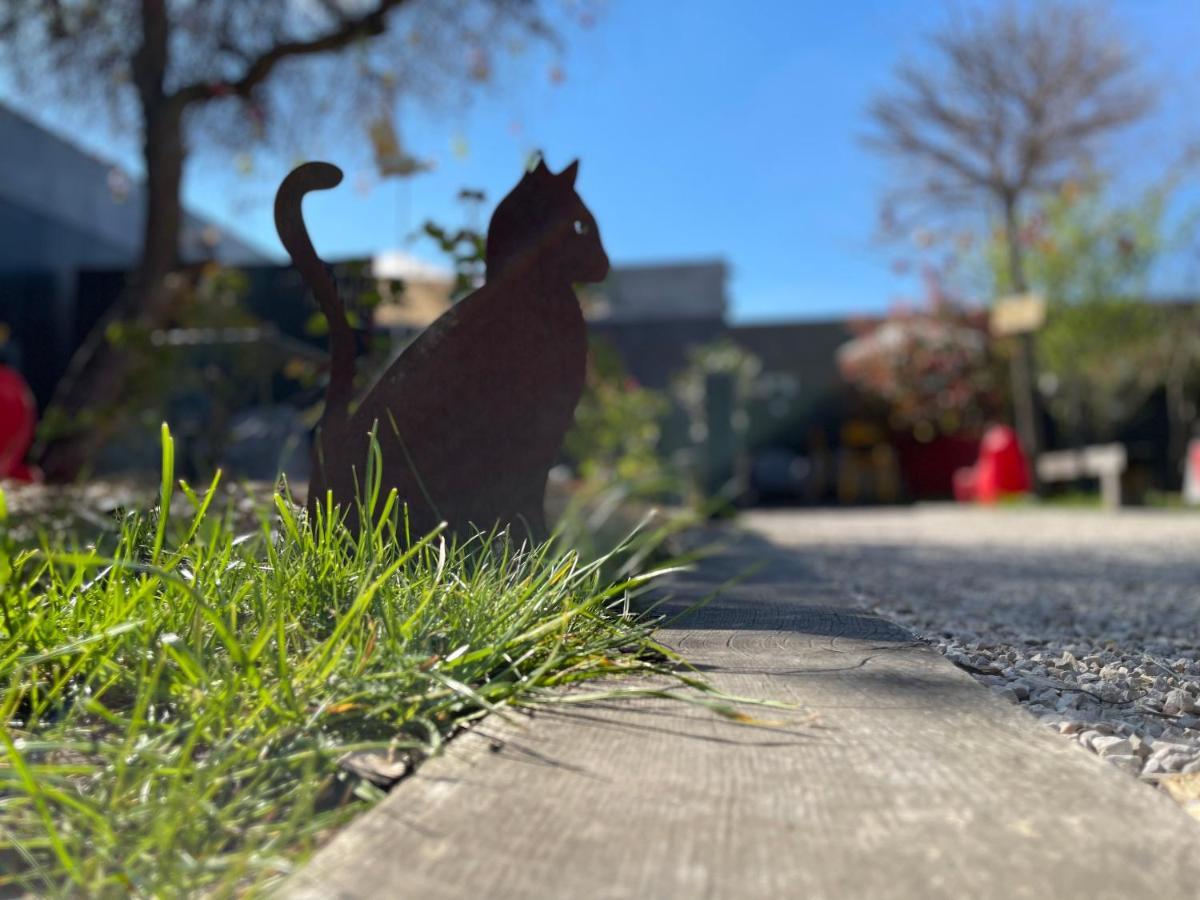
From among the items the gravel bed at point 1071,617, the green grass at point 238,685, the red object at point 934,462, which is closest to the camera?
the green grass at point 238,685

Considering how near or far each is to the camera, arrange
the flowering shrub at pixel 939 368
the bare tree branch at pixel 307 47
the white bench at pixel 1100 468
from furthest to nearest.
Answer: the flowering shrub at pixel 939 368 < the white bench at pixel 1100 468 < the bare tree branch at pixel 307 47

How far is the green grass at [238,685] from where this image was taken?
973 mm

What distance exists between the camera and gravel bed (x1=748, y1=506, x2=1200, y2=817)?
1.43 metres

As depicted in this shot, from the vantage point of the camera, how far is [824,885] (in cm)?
86

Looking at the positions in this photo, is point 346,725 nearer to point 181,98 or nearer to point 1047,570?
point 1047,570

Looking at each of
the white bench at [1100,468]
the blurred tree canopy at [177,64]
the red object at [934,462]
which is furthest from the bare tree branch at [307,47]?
the red object at [934,462]

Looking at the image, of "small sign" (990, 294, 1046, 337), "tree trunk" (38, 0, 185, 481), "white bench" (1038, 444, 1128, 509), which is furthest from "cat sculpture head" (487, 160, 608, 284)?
"small sign" (990, 294, 1046, 337)

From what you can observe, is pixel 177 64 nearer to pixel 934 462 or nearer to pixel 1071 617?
pixel 1071 617

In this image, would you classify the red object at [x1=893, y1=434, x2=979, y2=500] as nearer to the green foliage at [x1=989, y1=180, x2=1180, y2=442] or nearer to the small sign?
the green foliage at [x1=989, y1=180, x2=1180, y2=442]

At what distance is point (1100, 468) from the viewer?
905 centimetres

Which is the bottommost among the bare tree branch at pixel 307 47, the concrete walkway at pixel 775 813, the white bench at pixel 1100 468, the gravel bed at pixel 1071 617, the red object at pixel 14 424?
the gravel bed at pixel 1071 617

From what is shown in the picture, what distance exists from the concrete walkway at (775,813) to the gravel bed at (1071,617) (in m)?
0.18

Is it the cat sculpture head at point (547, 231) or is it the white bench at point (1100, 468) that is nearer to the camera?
the cat sculpture head at point (547, 231)

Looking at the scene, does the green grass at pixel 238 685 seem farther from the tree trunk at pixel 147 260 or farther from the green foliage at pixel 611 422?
the tree trunk at pixel 147 260
